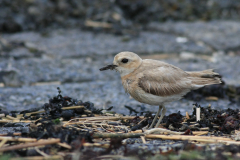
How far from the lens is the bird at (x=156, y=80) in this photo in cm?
399

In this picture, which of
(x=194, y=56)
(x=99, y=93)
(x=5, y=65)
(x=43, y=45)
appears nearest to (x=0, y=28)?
(x=43, y=45)

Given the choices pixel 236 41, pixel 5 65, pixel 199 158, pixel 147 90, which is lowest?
pixel 199 158

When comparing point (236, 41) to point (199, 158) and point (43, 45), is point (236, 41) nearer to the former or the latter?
point (43, 45)

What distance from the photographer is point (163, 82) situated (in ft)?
13.3

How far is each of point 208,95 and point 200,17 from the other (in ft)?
18.3

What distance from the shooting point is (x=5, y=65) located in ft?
22.6

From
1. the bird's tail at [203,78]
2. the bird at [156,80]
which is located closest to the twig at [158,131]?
the bird at [156,80]

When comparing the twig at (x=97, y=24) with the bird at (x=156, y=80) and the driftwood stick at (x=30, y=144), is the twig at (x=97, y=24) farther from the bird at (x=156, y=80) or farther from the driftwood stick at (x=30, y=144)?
the driftwood stick at (x=30, y=144)

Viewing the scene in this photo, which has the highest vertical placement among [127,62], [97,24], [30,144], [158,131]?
[97,24]

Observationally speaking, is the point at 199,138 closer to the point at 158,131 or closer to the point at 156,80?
the point at 158,131

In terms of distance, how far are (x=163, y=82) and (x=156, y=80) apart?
0.09m

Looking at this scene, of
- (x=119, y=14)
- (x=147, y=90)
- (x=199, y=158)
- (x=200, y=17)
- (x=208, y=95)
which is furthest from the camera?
(x=200, y=17)

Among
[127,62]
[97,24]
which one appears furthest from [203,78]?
[97,24]

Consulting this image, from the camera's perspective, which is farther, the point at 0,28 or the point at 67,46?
the point at 0,28
